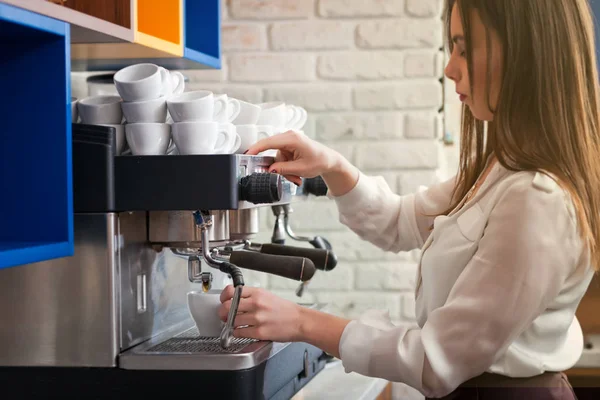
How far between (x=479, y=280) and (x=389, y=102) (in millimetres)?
1027

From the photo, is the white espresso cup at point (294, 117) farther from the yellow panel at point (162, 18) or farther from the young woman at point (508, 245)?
the young woman at point (508, 245)

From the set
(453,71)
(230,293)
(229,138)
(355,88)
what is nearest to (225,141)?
(229,138)

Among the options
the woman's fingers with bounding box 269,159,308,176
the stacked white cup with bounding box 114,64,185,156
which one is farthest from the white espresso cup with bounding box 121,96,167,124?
the woman's fingers with bounding box 269,159,308,176

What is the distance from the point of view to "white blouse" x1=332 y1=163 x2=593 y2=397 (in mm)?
972

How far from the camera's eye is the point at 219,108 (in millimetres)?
1188

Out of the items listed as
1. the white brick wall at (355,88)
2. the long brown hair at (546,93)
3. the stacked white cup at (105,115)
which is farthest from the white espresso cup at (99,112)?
the white brick wall at (355,88)

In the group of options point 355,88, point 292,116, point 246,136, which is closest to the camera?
point 246,136

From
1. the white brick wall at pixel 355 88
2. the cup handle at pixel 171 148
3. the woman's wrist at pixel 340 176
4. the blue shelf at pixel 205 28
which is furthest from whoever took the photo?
the white brick wall at pixel 355 88

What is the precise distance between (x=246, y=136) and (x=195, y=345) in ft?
1.10

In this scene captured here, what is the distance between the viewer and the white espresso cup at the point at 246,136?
1.29m

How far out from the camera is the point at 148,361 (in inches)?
42.8

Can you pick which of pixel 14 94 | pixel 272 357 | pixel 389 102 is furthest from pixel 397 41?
pixel 14 94

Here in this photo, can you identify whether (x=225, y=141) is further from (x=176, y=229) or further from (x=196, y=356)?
(x=196, y=356)

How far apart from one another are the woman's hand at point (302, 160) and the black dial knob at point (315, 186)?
7 cm
